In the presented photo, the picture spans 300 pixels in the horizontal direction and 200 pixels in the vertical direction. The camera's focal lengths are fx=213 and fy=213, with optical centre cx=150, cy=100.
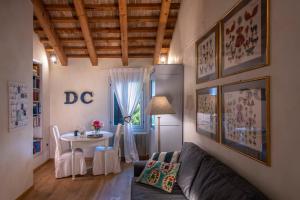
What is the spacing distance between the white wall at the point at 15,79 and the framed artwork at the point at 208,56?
2.60 metres

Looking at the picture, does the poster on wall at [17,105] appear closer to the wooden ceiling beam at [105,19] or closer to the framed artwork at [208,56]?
the wooden ceiling beam at [105,19]

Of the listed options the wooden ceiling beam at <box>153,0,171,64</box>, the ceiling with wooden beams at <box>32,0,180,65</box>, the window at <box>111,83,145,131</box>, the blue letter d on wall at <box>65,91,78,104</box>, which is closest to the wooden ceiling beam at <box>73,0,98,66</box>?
the ceiling with wooden beams at <box>32,0,180,65</box>

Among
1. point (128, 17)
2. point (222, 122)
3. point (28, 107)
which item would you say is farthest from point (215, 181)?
point (128, 17)

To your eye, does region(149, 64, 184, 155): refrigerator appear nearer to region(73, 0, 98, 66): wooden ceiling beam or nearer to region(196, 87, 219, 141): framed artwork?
region(196, 87, 219, 141): framed artwork

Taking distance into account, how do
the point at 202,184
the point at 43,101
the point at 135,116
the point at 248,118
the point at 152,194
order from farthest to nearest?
the point at 135,116, the point at 43,101, the point at 152,194, the point at 202,184, the point at 248,118

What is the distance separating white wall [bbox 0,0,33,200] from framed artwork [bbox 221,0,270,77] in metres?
2.75

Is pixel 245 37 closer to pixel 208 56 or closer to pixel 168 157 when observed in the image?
pixel 208 56

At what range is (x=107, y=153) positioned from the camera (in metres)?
4.23

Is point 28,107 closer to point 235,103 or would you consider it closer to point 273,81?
point 235,103

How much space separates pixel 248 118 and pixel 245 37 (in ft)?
2.13

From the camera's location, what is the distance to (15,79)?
10.1ft

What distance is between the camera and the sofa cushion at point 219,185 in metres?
1.41

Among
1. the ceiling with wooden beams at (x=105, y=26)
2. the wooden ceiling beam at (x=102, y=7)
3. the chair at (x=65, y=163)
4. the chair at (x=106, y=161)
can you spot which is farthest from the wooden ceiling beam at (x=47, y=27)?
the chair at (x=106, y=161)

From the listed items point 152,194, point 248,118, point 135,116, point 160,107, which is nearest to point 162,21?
point 160,107
